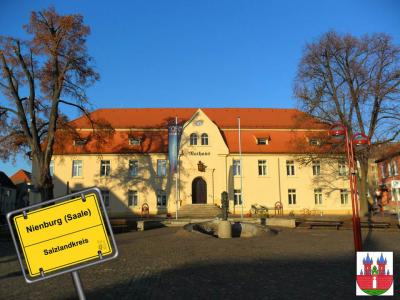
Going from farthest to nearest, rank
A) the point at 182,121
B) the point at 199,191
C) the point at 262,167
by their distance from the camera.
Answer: the point at 182,121
the point at 262,167
the point at 199,191

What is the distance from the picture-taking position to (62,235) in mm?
2875

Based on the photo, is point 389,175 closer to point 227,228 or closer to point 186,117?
point 186,117

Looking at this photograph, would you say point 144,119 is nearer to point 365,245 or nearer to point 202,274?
point 365,245

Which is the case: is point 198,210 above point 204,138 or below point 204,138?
below

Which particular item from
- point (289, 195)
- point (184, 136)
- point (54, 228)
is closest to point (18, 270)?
point (54, 228)

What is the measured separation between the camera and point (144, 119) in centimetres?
4294

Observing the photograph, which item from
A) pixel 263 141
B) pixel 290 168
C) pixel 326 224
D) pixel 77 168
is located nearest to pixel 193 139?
pixel 263 141

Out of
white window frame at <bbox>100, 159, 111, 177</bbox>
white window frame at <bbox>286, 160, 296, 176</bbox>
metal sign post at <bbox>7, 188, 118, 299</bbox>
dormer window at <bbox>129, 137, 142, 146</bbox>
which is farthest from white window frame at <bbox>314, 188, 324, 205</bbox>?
metal sign post at <bbox>7, 188, 118, 299</bbox>

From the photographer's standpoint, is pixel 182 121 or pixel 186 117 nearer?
pixel 182 121

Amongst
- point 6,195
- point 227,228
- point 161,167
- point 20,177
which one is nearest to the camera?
point 227,228

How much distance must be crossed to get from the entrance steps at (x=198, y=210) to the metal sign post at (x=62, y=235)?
102 ft

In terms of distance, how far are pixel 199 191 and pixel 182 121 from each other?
29.0 feet

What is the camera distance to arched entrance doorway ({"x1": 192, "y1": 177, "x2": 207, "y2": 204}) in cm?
3725

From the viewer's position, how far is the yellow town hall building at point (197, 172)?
37.2 m
